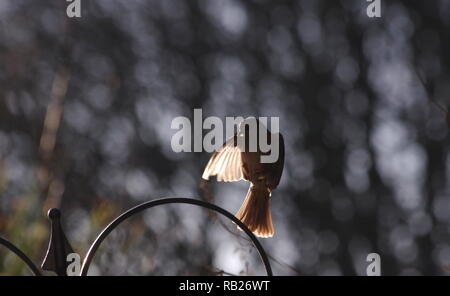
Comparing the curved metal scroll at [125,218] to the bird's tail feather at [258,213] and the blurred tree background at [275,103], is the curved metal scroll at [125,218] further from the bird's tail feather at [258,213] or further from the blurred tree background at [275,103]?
the blurred tree background at [275,103]

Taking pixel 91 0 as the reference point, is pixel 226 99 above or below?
below

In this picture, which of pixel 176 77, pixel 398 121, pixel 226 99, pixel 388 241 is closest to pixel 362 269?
pixel 388 241

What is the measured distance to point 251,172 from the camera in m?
2.20

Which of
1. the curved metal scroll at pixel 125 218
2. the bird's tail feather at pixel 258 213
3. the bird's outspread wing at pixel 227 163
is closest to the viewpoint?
the curved metal scroll at pixel 125 218

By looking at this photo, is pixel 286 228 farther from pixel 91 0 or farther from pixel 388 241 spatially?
pixel 91 0

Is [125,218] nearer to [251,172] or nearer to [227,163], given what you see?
[251,172]

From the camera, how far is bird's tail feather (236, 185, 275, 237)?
209cm

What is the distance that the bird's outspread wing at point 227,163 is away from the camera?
2267mm

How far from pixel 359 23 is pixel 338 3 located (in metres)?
0.23

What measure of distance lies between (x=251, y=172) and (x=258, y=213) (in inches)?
5.0

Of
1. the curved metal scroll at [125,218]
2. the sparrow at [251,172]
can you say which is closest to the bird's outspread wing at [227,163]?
the sparrow at [251,172]

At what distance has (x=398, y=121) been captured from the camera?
5660 mm

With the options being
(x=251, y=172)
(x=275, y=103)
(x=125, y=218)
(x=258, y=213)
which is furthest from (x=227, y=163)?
(x=275, y=103)

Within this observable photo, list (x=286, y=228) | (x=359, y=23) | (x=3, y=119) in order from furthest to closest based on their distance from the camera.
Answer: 1. (x=359, y=23)
2. (x=286, y=228)
3. (x=3, y=119)
